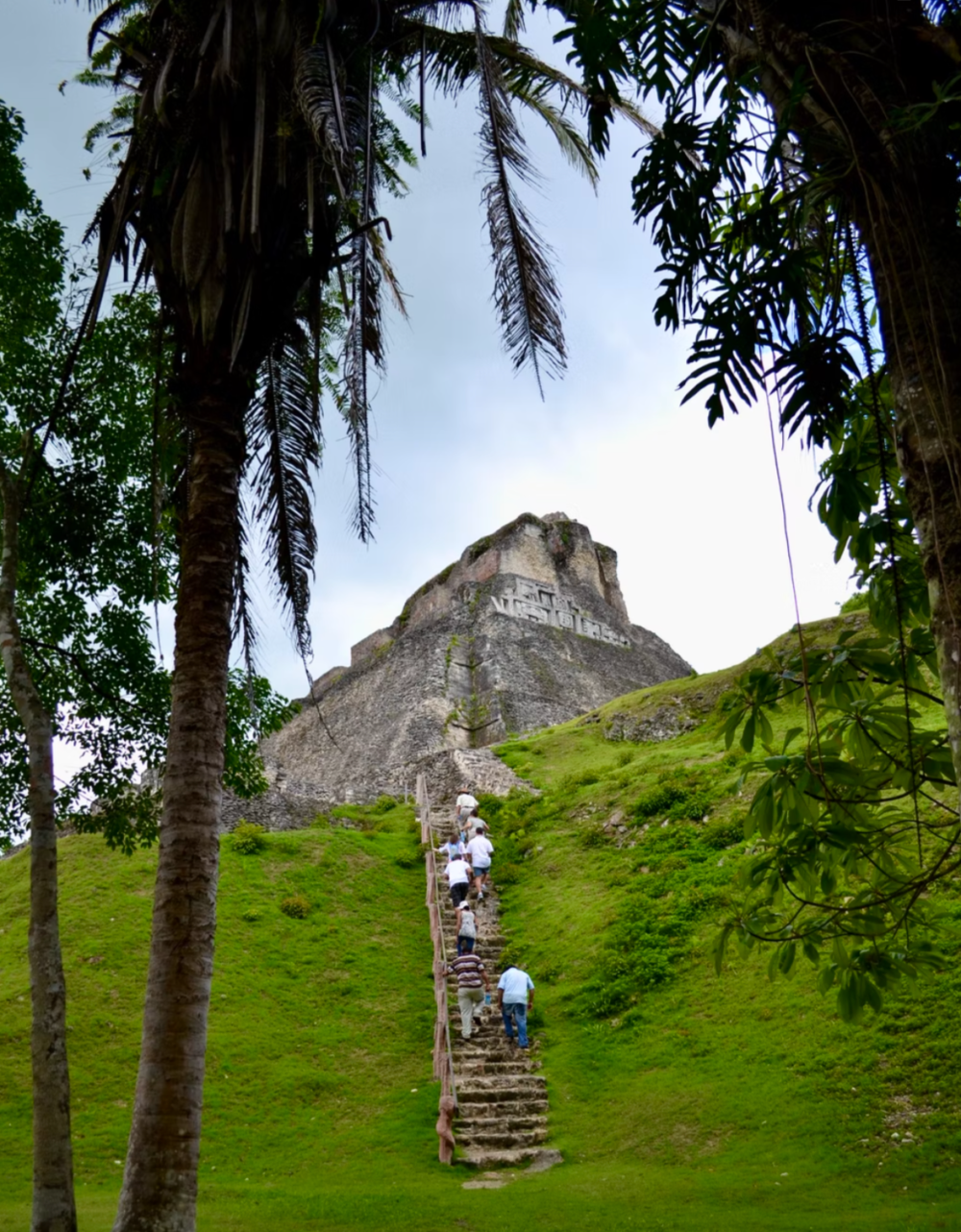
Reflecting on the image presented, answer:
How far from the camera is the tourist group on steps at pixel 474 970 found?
1149 cm

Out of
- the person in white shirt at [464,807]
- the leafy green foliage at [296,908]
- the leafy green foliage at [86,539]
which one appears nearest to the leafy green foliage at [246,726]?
the leafy green foliage at [86,539]

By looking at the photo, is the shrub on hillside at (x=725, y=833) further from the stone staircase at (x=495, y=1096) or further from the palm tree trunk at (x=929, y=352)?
the palm tree trunk at (x=929, y=352)

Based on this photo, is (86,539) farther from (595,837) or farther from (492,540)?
(492,540)

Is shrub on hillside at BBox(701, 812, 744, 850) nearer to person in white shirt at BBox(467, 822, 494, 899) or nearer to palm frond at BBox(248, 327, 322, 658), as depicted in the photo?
person in white shirt at BBox(467, 822, 494, 899)

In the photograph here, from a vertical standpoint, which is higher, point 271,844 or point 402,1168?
point 271,844

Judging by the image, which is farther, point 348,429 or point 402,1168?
point 402,1168

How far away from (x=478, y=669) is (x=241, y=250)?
36.2m

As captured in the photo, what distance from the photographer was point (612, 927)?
14.4m

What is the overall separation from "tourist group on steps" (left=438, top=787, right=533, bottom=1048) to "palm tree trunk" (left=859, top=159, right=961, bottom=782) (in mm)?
9704

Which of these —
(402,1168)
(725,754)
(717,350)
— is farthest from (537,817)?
(717,350)

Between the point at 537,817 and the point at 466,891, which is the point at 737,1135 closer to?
the point at 466,891

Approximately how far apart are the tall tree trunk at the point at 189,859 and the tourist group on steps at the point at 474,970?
6.64 metres

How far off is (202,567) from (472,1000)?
760 cm

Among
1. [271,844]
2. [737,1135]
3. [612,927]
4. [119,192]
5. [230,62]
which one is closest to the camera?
[230,62]
